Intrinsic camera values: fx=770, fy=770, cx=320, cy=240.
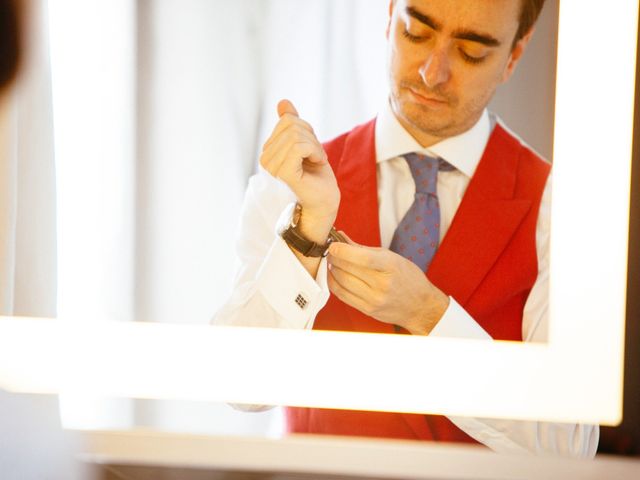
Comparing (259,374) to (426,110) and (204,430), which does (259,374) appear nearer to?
(204,430)

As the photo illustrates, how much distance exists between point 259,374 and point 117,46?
44 centimetres

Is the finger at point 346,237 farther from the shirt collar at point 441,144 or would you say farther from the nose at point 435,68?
the nose at point 435,68

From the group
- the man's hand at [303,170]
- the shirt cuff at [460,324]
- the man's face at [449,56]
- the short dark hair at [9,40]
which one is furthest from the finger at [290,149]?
the short dark hair at [9,40]

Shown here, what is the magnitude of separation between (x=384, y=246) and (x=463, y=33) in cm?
26

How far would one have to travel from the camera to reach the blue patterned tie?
914 mm

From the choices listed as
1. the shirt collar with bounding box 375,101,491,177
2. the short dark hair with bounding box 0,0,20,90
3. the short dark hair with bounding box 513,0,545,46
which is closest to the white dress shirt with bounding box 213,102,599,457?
the shirt collar with bounding box 375,101,491,177

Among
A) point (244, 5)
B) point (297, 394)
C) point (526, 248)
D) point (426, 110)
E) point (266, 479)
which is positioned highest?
point (244, 5)

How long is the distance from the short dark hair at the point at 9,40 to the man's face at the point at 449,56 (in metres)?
0.47

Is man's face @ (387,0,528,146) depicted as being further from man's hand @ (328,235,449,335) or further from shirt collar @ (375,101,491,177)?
man's hand @ (328,235,449,335)

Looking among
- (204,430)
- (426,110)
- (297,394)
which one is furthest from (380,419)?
(426,110)

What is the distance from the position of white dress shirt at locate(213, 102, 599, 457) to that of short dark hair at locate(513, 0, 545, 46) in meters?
0.11

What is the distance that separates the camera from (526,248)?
2.97ft

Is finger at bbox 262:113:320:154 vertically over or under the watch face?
over

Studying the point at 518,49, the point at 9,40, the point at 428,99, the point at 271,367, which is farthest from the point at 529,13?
the point at 9,40
